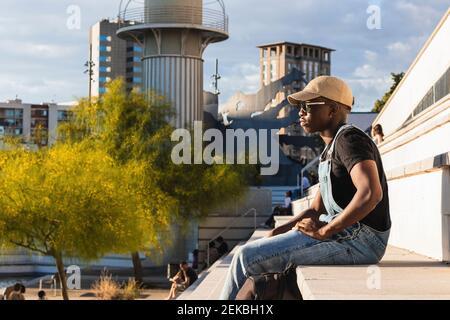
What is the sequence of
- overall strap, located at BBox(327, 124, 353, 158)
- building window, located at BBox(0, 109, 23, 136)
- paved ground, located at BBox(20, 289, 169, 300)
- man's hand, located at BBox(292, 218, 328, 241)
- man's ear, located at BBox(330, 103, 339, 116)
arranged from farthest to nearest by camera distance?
1. building window, located at BBox(0, 109, 23, 136)
2. paved ground, located at BBox(20, 289, 169, 300)
3. man's ear, located at BBox(330, 103, 339, 116)
4. overall strap, located at BBox(327, 124, 353, 158)
5. man's hand, located at BBox(292, 218, 328, 241)

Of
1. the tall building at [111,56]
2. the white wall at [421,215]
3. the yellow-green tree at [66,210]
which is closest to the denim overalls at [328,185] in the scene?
the white wall at [421,215]

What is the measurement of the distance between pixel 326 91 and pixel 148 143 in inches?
1540

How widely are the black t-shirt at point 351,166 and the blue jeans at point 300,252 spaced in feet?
0.27

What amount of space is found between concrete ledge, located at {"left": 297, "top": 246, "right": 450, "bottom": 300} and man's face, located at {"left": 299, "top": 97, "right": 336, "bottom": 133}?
91 cm

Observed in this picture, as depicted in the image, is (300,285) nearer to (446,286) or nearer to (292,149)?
(446,286)

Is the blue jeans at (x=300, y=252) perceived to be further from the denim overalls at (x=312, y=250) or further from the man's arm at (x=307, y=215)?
the man's arm at (x=307, y=215)

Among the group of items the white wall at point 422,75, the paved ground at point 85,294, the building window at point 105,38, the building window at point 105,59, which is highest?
the building window at point 105,38

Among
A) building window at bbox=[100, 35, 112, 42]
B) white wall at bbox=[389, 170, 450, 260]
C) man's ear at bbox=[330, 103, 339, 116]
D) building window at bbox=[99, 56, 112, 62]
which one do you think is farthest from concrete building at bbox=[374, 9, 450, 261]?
building window at bbox=[100, 35, 112, 42]

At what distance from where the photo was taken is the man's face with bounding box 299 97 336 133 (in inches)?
213

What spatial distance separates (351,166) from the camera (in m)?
5.04

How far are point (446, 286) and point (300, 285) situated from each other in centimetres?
77

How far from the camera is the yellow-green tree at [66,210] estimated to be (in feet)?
93.9

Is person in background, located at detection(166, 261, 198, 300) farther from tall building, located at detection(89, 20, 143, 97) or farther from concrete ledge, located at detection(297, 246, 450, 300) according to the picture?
tall building, located at detection(89, 20, 143, 97)
